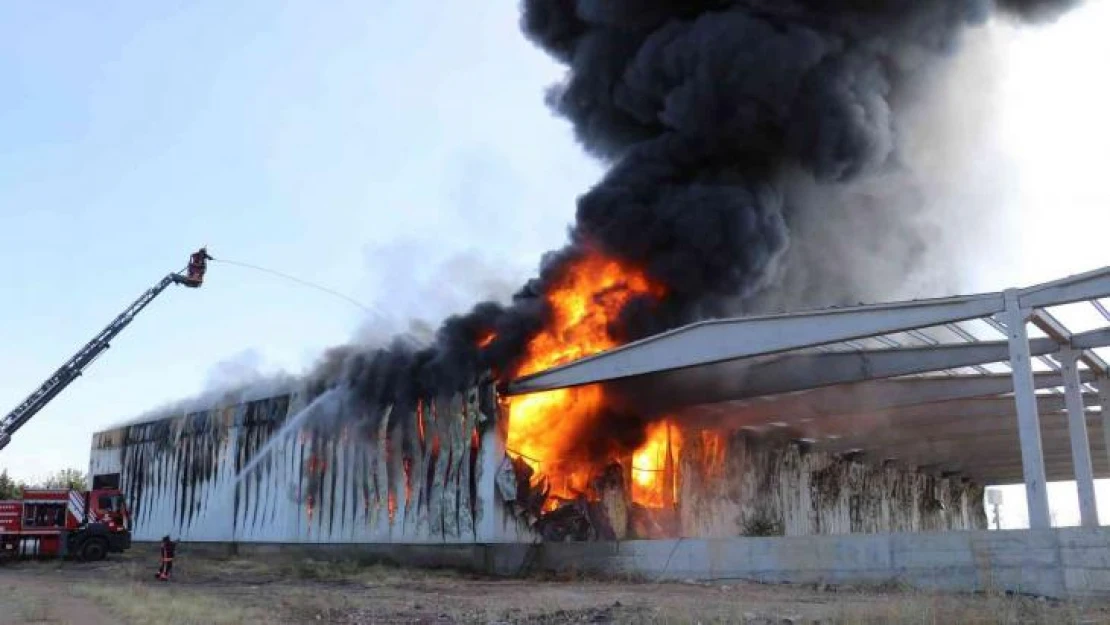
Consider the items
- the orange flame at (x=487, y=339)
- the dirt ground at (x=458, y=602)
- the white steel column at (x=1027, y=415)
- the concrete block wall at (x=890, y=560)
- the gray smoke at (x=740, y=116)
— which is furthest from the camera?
the orange flame at (x=487, y=339)

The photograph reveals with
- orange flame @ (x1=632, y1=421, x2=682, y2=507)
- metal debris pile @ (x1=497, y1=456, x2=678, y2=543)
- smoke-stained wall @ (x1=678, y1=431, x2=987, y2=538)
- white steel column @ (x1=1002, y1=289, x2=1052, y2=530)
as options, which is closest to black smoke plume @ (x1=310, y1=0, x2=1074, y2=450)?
metal debris pile @ (x1=497, y1=456, x2=678, y2=543)

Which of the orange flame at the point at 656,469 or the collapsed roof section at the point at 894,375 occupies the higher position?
the collapsed roof section at the point at 894,375

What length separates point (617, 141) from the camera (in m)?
27.2

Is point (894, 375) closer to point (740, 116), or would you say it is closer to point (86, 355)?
point (740, 116)

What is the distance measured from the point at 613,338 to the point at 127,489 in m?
24.4

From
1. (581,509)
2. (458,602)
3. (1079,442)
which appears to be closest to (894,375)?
(1079,442)

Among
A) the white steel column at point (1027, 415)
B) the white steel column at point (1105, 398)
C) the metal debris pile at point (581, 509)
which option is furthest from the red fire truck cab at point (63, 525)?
the white steel column at point (1105, 398)

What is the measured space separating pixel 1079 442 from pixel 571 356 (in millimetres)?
11808

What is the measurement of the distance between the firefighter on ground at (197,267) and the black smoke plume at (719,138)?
1030cm

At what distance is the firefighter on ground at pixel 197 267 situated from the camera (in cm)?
3316

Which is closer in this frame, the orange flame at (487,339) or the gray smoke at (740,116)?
the gray smoke at (740,116)

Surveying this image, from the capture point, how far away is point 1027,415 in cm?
1605

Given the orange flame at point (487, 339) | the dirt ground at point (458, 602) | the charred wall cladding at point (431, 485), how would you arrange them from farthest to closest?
the orange flame at point (487, 339), the charred wall cladding at point (431, 485), the dirt ground at point (458, 602)

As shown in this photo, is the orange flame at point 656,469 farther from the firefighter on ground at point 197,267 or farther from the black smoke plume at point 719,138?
the firefighter on ground at point 197,267
